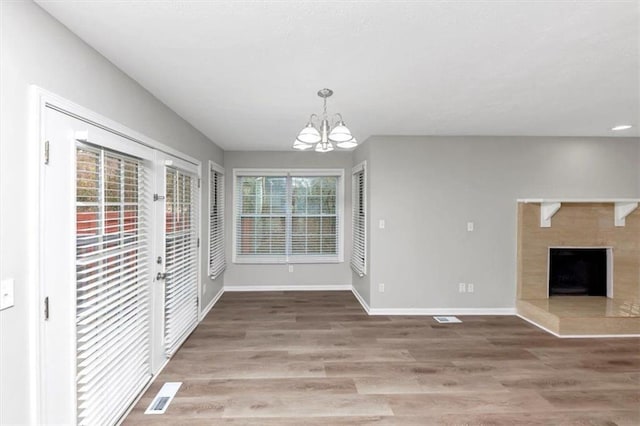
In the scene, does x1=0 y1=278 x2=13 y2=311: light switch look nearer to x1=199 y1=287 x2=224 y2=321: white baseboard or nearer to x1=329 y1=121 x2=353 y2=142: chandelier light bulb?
x1=329 y1=121 x2=353 y2=142: chandelier light bulb

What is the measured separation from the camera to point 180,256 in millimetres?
3332

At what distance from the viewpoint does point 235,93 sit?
2.71 meters

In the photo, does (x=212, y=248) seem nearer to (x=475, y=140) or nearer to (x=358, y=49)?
(x=358, y=49)

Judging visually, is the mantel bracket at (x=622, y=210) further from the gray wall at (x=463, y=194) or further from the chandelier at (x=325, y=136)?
the chandelier at (x=325, y=136)

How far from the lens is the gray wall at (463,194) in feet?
14.6

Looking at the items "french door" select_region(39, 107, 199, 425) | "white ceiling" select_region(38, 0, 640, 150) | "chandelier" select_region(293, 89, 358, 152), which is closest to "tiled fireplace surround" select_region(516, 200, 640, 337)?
"white ceiling" select_region(38, 0, 640, 150)

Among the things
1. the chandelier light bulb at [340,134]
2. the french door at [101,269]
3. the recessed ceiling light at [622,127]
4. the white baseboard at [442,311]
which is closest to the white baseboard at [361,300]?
the white baseboard at [442,311]

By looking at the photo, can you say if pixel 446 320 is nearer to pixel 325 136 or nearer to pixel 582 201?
pixel 582 201

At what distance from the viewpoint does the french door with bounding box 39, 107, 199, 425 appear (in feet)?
5.31

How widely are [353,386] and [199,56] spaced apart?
2740mm

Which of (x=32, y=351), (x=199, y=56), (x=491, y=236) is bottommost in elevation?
(x=32, y=351)

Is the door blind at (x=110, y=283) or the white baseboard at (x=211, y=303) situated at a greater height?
the door blind at (x=110, y=283)

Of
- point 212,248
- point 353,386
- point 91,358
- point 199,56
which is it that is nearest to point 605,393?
point 353,386

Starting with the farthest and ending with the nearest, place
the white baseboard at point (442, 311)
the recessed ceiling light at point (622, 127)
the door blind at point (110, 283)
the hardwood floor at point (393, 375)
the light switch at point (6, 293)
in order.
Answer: the white baseboard at point (442, 311), the recessed ceiling light at point (622, 127), the hardwood floor at point (393, 375), the door blind at point (110, 283), the light switch at point (6, 293)
